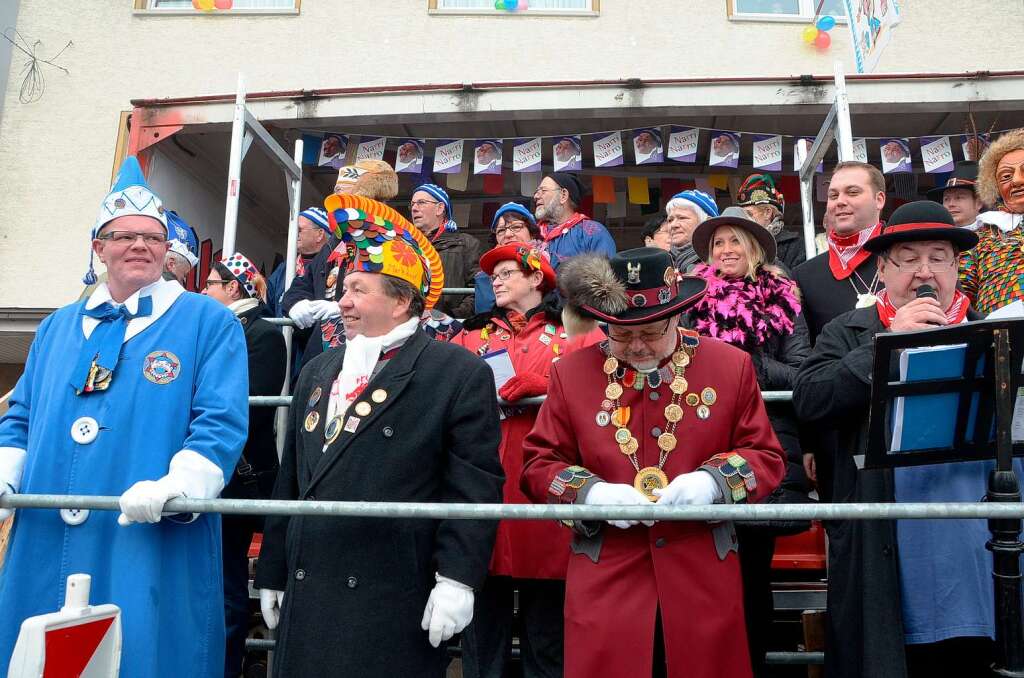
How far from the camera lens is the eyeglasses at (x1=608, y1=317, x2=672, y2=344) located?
2756mm

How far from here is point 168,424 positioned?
290 centimetres

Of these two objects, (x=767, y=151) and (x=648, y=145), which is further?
(x=767, y=151)

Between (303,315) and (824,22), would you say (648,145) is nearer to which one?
(824,22)

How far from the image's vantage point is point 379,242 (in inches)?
128

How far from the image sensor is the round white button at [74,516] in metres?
2.74

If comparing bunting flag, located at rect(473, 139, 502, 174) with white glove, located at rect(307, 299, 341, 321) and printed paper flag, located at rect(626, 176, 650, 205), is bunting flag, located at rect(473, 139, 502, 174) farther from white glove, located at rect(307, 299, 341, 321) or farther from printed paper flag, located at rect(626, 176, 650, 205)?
white glove, located at rect(307, 299, 341, 321)

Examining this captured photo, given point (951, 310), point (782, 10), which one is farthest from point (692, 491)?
point (782, 10)

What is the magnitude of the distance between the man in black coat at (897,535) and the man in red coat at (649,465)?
0.33 meters

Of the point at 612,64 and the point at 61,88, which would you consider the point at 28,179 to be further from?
the point at 612,64

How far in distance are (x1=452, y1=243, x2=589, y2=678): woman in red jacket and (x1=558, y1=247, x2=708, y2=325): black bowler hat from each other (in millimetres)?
668

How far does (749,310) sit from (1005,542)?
4.75 feet

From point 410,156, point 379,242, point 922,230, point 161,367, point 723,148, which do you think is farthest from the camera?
point 410,156

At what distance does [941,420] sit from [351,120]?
19.8ft

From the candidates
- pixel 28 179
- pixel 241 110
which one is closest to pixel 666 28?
pixel 241 110
